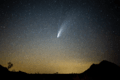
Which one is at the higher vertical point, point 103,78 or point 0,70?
point 0,70

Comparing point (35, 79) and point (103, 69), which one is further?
point (35, 79)

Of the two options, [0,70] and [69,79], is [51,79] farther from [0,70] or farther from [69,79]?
[0,70]

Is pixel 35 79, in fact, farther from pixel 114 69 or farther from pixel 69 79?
pixel 114 69

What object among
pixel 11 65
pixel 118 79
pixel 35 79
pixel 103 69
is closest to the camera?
pixel 118 79

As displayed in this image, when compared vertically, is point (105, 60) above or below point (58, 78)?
above

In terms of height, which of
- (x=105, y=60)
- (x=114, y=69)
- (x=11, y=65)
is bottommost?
(x=114, y=69)

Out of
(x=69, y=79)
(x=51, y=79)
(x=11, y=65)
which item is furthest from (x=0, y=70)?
(x=11, y=65)

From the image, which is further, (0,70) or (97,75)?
(0,70)

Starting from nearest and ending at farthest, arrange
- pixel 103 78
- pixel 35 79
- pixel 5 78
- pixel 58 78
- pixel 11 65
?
pixel 103 78 → pixel 5 78 → pixel 35 79 → pixel 58 78 → pixel 11 65

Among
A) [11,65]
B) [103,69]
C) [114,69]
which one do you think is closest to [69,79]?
[103,69]
